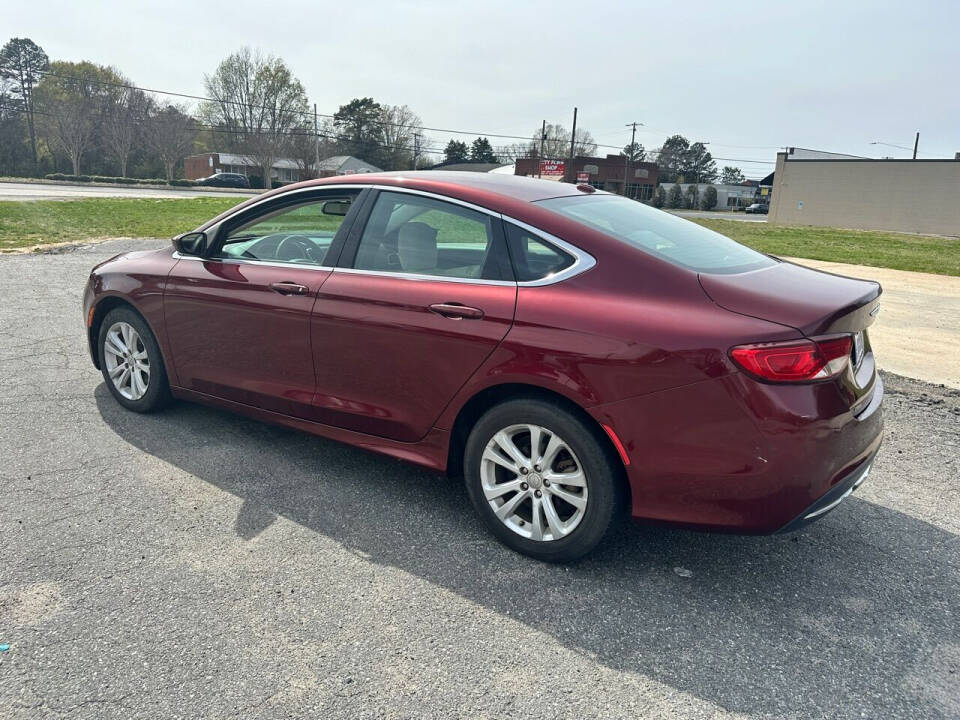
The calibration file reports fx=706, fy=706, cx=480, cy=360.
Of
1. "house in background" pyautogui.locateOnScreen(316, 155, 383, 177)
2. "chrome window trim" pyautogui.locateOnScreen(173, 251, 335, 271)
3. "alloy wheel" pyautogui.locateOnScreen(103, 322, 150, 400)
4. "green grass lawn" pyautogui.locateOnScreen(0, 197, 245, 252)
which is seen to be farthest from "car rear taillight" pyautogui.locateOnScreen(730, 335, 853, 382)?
"house in background" pyautogui.locateOnScreen(316, 155, 383, 177)

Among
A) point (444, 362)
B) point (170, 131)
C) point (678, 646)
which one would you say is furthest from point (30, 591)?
point (170, 131)

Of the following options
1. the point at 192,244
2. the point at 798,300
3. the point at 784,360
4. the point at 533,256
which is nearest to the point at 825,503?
the point at 784,360

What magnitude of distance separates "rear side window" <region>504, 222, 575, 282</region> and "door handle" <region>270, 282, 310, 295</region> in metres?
1.18

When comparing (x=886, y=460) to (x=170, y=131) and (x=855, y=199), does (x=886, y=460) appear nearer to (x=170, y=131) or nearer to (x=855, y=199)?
(x=855, y=199)

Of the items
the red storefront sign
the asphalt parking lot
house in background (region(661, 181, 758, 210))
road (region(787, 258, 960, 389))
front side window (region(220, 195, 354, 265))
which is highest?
the red storefront sign

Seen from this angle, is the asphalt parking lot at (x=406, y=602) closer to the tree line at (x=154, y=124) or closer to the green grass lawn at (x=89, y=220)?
the green grass lawn at (x=89, y=220)

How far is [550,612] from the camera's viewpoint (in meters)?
2.75

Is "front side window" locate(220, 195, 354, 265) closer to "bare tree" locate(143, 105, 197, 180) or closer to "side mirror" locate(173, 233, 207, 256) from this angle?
"side mirror" locate(173, 233, 207, 256)

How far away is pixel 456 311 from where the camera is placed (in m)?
3.15

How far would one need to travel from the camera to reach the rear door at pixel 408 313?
10.3 feet

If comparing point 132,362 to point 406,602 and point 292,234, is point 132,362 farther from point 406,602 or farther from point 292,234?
point 406,602

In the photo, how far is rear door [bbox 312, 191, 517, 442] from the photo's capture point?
313cm

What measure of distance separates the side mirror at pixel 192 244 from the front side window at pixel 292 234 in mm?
157

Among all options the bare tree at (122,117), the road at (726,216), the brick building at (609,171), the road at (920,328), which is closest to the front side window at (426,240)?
the road at (920,328)
